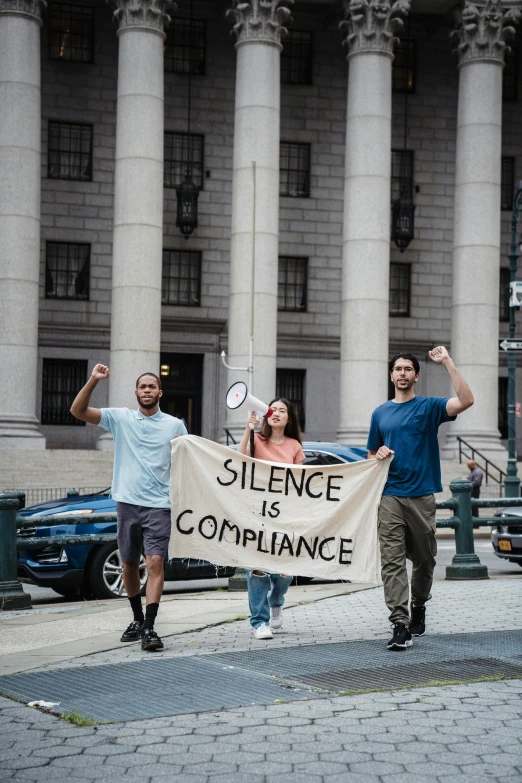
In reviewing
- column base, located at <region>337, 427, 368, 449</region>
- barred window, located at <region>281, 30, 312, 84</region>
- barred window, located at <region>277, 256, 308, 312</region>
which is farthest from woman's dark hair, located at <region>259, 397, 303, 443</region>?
barred window, located at <region>281, 30, 312, 84</region>

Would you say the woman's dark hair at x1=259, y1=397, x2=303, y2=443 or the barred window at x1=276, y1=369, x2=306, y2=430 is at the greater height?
the barred window at x1=276, y1=369, x2=306, y2=430

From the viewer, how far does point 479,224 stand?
33906mm

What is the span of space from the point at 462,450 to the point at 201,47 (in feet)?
51.0

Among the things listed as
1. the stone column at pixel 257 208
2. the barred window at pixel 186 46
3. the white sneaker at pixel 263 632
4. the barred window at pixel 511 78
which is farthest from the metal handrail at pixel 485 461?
the white sneaker at pixel 263 632

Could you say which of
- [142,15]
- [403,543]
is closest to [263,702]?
[403,543]

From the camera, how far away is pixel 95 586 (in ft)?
43.5

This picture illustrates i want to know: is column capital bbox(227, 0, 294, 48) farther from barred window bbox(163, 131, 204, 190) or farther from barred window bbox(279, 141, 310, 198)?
barred window bbox(279, 141, 310, 198)

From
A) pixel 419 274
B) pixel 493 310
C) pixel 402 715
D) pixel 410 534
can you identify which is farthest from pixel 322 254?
pixel 402 715

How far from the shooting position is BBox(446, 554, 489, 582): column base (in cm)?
1470

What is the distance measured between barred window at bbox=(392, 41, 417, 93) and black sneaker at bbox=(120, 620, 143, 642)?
3330cm

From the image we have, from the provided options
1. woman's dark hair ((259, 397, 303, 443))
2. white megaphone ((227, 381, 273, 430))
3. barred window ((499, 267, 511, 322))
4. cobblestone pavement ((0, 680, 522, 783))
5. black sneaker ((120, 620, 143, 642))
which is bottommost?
black sneaker ((120, 620, 143, 642))

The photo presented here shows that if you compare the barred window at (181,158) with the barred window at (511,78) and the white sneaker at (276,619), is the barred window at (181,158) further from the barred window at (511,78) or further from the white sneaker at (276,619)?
the white sneaker at (276,619)

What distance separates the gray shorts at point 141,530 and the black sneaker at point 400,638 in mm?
1825

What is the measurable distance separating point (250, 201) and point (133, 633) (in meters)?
23.8
